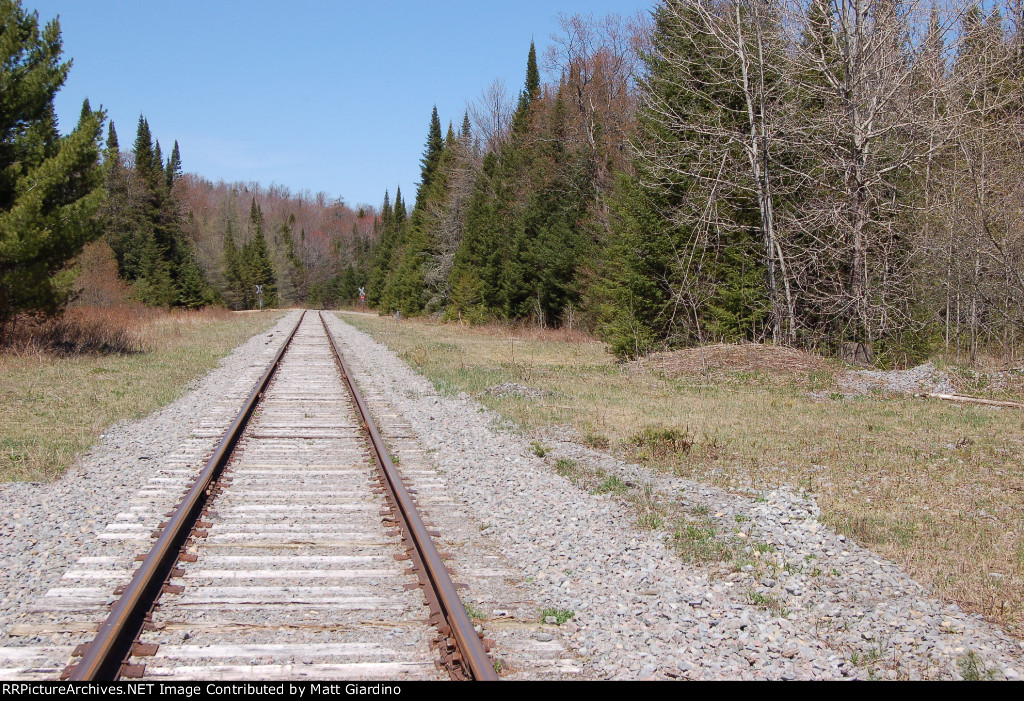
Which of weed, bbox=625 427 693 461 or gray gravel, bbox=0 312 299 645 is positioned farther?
weed, bbox=625 427 693 461

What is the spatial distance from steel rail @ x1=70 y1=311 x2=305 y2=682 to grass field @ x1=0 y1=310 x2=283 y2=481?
7.92 ft

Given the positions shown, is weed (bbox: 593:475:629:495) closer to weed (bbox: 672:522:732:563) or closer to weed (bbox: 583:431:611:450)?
weed (bbox: 672:522:732:563)

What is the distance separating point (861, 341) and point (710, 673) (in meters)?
16.0

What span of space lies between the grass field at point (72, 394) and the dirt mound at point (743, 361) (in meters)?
10.7

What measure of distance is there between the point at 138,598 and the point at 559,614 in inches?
97.8

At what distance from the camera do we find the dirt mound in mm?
16969

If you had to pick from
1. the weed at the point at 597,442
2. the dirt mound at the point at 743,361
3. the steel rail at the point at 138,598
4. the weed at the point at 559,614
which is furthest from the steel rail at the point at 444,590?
the dirt mound at the point at 743,361

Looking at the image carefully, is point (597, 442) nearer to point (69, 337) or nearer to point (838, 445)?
point (838, 445)

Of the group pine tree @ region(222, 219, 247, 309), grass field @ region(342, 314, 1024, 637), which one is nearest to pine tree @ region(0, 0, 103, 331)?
grass field @ region(342, 314, 1024, 637)

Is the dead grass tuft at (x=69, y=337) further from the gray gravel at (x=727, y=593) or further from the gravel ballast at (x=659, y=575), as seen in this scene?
the gray gravel at (x=727, y=593)

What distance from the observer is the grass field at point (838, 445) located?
610cm

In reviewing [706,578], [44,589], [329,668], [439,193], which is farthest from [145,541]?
[439,193]

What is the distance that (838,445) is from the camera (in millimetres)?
10062

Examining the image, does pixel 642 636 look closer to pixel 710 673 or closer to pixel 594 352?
pixel 710 673
